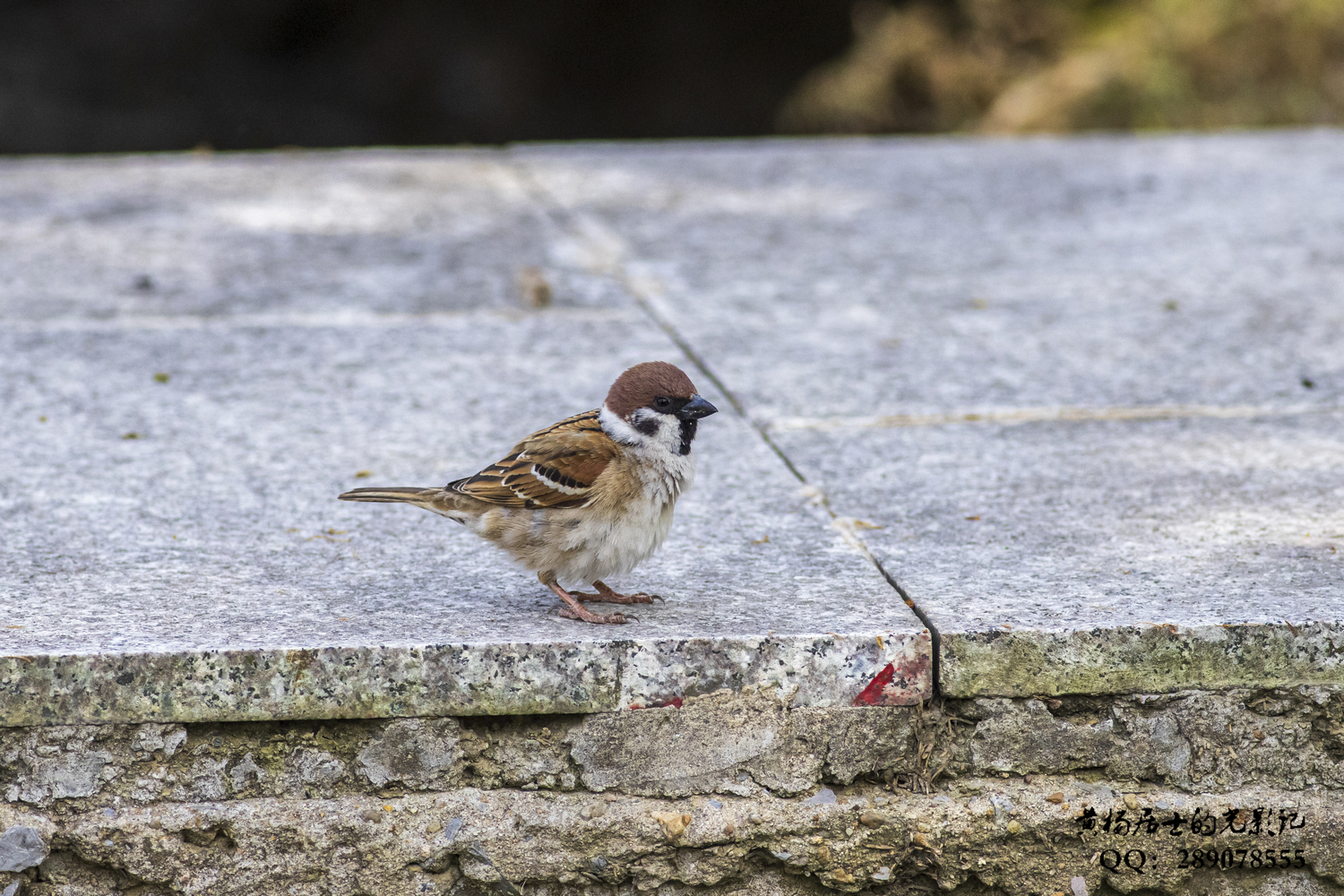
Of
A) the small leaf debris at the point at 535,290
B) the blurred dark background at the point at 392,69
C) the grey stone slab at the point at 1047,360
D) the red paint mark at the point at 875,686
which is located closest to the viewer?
the red paint mark at the point at 875,686

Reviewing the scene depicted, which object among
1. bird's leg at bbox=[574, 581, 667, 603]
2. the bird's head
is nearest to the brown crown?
the bird's head

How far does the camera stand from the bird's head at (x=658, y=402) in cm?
263

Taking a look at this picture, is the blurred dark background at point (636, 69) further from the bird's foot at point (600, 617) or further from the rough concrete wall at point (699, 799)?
the bird's foot at point (600, 617)

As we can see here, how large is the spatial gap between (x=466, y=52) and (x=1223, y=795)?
35.5 ft

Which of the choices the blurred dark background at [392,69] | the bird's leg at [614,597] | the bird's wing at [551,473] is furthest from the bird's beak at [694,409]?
the blurred dark background at [392,69]

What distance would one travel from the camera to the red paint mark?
2445mm

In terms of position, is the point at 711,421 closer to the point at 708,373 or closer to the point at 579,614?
the point at 708,373

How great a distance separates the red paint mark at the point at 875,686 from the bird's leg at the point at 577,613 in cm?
45

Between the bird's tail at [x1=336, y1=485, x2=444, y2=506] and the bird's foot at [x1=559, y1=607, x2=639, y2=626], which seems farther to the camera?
the bird's tail at [x1=336, y1=485, x2=444, y2=506]

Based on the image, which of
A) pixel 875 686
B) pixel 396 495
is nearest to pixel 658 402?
pixel 396 495

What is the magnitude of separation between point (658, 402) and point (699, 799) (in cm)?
73

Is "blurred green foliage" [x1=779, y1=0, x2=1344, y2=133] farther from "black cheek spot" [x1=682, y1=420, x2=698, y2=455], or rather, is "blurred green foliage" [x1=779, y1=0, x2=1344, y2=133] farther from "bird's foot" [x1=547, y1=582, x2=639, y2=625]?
"bird's foot" [x1=547, y1=582, x2=639, y2=625]

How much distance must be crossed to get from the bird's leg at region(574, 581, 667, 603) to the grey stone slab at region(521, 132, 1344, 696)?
52cm

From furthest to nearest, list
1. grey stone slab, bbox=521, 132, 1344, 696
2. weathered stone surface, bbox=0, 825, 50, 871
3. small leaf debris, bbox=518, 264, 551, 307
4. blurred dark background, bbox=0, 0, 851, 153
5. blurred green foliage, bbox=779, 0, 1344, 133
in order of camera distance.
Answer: blurred dark background, bbox=0, 0, 851, 153
blurred green foliage, bbox=779, 0, 1344, 133
small leaf debris, bbox=518, 264, 551, 307
grey stone slab, bbox=521, 132, 1344, 696
weathered stone surface, bbox=0, 825, 50, 871
